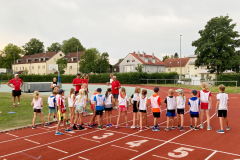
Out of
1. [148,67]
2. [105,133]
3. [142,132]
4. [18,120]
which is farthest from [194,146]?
[148,67]

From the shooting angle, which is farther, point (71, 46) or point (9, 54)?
point (9, 54)

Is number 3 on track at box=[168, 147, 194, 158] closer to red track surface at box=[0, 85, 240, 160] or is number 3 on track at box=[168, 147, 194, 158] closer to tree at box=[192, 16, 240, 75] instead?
red track surface at box=[0, 85, 240, 160]

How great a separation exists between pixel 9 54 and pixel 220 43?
88.9 m

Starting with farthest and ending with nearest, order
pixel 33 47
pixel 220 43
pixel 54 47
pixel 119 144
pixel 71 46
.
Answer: pixel 54 47 → pixel 33 47 → pixel 71 46 → pixel 220 43 → pixel 119 144

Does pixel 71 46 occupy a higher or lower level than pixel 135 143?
higher

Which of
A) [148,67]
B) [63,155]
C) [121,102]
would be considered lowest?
[63,155]

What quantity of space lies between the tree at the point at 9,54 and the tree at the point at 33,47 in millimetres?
3726

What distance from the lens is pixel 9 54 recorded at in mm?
96812

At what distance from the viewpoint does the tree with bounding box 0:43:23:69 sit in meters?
96.8

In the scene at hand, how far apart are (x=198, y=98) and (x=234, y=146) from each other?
8.44ft

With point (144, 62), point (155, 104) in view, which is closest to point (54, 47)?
point (144, 62)

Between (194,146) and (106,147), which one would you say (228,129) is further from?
(106,147)

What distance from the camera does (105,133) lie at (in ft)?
27.7

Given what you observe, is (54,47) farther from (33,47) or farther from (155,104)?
(155,104)
